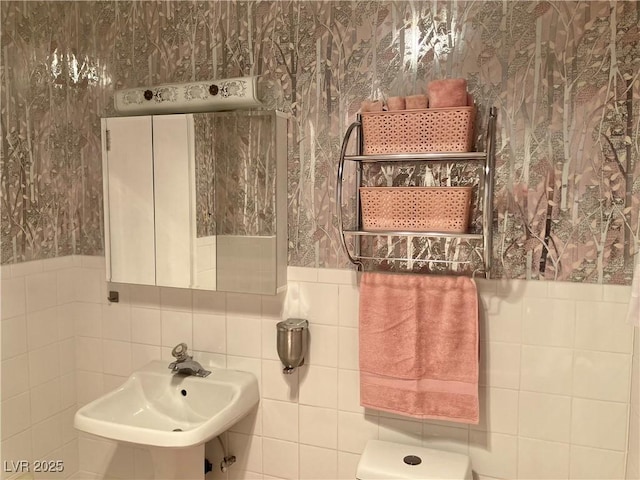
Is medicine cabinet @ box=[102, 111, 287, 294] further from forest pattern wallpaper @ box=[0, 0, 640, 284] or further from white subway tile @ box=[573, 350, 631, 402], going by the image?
white subway tile @ box=[573, 350, 631, 402]

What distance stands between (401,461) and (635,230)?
0.98 meters

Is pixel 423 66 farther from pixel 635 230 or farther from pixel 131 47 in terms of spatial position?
pixel 131 47

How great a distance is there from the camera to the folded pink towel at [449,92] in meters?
1.50

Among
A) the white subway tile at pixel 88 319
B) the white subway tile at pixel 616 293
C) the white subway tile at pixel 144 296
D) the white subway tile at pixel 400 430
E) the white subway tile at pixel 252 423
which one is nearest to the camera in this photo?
the white subway tile at pixel 616 293

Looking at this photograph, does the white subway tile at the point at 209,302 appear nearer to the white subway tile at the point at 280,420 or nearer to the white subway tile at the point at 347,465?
the white subway tile at the point at 280,420

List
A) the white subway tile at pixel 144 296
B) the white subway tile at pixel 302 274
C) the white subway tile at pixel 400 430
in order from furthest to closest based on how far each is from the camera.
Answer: the white subway tile at pixel 144 296, the white subway tile at pixel 302 274, the white subway tile at pixel 400 430

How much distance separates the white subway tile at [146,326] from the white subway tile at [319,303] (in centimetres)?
63

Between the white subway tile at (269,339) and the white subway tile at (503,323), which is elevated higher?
the white subway tile at (503,323)

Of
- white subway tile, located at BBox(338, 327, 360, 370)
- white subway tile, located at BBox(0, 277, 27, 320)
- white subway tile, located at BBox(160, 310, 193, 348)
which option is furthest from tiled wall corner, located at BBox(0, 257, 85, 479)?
white subway tile, located at BBox(338, 327, 360, 370)

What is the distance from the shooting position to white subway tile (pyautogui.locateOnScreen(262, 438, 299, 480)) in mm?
1880

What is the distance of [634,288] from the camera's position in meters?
1.18

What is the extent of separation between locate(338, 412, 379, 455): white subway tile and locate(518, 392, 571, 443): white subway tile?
0.48 meters

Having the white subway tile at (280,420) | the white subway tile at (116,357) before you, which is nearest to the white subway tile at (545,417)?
the white subway tile at (280,420)

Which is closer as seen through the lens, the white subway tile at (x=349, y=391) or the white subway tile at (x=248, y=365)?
the white subway tile at (x=349, y=391)
